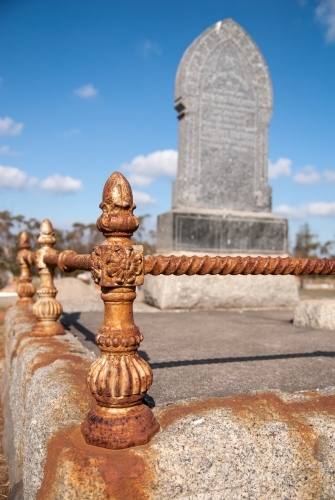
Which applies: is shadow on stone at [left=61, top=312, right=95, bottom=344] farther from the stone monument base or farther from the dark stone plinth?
the dark stone plinth

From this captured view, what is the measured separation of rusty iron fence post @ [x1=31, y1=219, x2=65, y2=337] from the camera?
3.27m

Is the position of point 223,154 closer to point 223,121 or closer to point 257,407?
point 223,121

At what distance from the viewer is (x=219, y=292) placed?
6414 millimetres

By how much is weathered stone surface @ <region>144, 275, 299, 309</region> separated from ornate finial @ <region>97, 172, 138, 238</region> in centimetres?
468

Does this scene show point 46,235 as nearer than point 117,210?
No

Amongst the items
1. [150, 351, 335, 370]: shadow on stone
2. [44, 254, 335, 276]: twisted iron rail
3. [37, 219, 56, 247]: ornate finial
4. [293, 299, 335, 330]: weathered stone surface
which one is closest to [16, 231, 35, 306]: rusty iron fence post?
[37, 219, 56, 247]: ornate finial

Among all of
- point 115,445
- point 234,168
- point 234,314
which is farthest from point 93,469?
point 234,168

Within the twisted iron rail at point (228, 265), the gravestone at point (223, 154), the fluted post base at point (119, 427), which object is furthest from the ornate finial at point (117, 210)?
the gravestone at point (223, 154)

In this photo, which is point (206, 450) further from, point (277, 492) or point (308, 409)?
point (308, 409)

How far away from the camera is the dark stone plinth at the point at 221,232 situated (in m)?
6.61

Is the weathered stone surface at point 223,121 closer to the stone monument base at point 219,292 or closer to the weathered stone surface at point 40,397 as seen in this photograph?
the stone monument base at point 219,292

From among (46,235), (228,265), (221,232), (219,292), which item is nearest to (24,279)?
(46,235)

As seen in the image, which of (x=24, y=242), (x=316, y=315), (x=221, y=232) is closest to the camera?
(x=316, y=315)

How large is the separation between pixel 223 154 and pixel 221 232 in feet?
4.06
